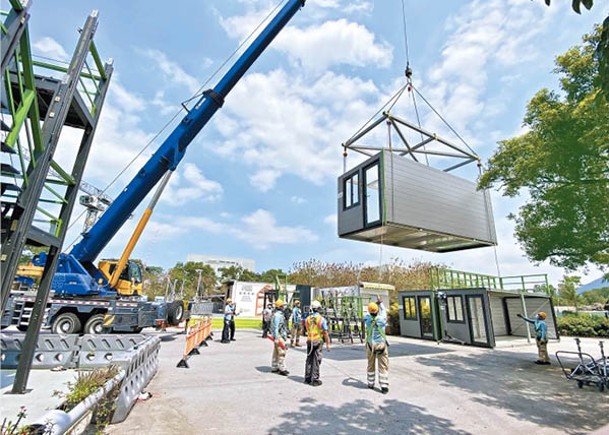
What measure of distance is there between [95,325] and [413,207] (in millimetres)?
13168

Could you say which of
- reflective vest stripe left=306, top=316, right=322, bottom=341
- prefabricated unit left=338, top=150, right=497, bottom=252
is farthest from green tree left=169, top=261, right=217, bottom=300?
reflective vest stripe left=306, top=316, right=322, bottom=341

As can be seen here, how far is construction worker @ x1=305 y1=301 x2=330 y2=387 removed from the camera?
24.3ft

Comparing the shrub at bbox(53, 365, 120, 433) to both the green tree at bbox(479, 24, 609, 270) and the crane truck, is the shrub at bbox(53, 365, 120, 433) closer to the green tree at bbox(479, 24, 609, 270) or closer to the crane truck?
the crane truck

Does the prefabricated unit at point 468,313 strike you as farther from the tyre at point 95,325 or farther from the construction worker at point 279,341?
the tyre at point 95,325

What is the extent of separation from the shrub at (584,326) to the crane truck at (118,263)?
82.3 feet

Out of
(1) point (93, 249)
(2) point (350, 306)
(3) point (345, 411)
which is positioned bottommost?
(3) point (345, 411)

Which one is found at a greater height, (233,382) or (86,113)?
(86,113)

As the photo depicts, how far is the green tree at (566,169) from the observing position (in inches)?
311

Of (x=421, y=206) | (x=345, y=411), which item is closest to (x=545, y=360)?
(x=421, y=206)

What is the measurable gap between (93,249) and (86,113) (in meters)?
7.86

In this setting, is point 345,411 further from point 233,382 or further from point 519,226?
point 519,226

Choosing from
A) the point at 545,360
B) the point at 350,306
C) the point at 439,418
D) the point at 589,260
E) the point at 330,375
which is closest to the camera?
the point at 439,418

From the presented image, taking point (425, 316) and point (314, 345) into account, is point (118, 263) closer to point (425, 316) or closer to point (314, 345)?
point (314, 345)

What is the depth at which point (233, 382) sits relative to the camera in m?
7.40
